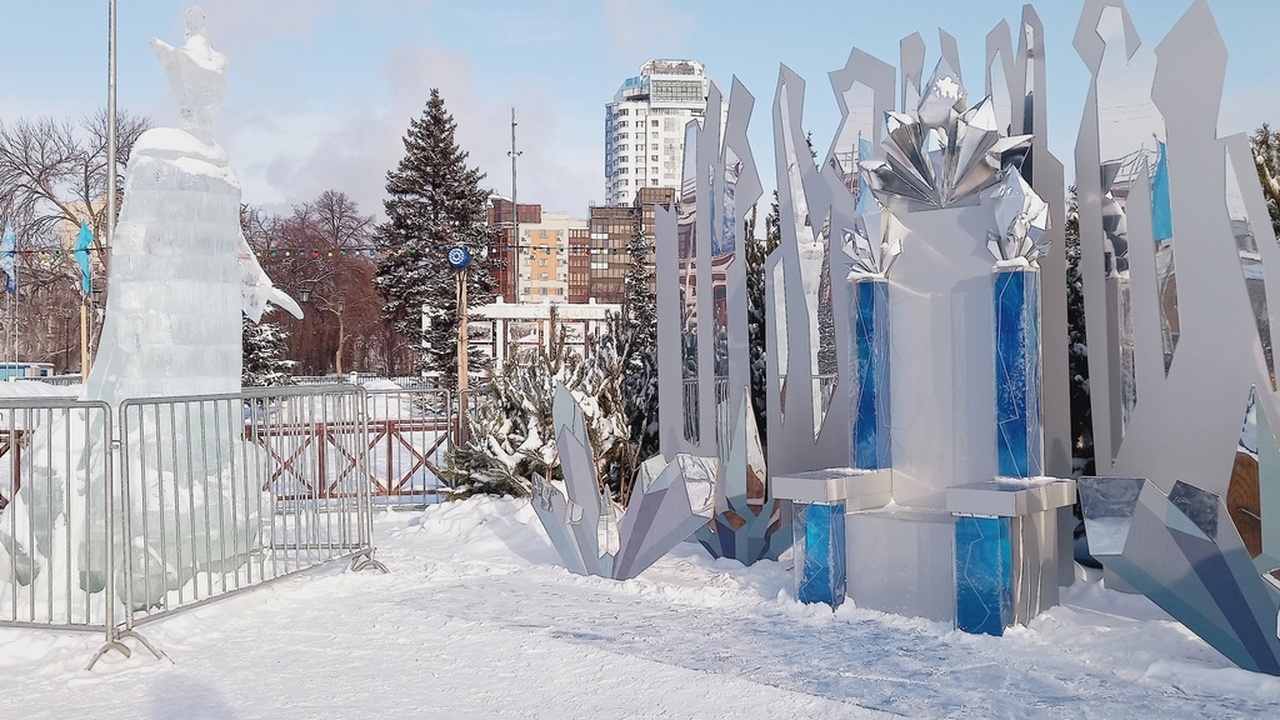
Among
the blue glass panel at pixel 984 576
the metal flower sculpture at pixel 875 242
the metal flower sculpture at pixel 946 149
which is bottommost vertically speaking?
the blue glass panel at pixel 984 576

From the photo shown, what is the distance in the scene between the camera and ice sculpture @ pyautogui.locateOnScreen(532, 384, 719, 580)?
6.65m

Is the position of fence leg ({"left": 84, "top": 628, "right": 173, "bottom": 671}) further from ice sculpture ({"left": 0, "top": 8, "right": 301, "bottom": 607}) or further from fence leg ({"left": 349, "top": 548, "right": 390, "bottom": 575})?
fence leg ({"left": 349, "top": 548, "right": 390, "bottom": 575})

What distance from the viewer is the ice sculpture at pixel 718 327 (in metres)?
7.66

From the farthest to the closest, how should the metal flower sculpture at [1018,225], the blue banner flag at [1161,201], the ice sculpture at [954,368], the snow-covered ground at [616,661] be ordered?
the blue banner flag at [1161,201]
the metal flower sculpture at [1018,225]
the ice sculpture at [954,368]
the snow-covered ground at [616,661]

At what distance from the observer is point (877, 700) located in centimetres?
439

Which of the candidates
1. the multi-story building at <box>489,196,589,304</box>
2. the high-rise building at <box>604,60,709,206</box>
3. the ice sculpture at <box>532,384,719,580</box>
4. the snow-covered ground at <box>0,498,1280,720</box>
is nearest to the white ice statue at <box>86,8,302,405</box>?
the snow-covered ground at <box>0,498,1280,720</box>

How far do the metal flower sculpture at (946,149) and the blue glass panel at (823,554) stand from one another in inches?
79.1

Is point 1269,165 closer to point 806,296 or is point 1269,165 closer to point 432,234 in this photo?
point 806,296

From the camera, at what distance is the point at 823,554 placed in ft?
20.2

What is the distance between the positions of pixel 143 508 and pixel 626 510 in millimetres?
3071

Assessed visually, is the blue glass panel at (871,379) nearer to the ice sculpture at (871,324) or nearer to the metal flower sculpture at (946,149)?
the ice sculpture at (871,324)

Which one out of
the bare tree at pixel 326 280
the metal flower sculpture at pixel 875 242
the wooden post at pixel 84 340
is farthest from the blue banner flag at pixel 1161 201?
the bare tree at pixel 326 280

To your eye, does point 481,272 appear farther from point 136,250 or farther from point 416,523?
point 136,250

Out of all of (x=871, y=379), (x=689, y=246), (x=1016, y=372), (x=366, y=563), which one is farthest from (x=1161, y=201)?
(x=366, y=563)
